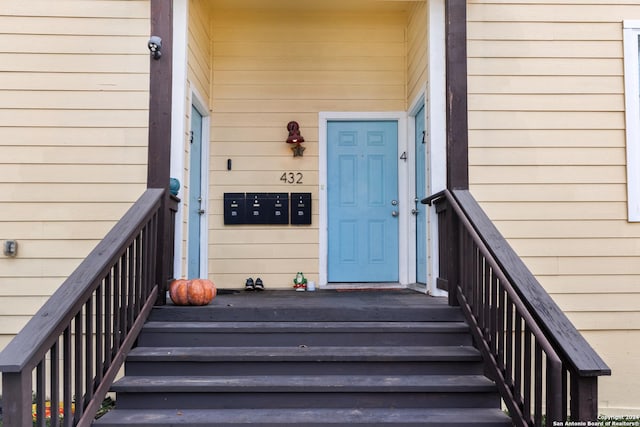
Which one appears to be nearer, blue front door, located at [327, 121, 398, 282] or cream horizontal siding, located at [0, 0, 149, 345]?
cream horizontal siding, located at [0, 0, 149, 345]

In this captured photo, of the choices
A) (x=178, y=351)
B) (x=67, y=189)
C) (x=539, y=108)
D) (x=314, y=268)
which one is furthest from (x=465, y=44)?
(x=67, y=189)

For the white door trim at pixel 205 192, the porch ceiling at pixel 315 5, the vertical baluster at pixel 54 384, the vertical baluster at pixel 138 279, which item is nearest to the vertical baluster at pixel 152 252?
the vertical baluster at pixel 138 279

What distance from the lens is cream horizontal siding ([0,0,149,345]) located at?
3.73m

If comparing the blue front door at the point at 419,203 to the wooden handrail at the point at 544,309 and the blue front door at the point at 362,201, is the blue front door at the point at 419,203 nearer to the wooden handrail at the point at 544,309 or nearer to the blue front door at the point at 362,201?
the blue front door at the point at 362,201

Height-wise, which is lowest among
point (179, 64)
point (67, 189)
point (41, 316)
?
point (41, 316)

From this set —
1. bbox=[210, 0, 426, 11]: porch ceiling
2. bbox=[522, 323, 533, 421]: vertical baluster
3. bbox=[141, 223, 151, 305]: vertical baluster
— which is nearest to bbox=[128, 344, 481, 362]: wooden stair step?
bbox=[141, 223, 151, 305]: vertical baluster

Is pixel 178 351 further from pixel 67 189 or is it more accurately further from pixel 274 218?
pixel 274 218

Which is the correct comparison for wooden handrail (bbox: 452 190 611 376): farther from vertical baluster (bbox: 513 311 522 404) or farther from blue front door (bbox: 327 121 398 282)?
blue front door (bbox: 327 121 398 282)

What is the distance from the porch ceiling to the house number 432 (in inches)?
65.5

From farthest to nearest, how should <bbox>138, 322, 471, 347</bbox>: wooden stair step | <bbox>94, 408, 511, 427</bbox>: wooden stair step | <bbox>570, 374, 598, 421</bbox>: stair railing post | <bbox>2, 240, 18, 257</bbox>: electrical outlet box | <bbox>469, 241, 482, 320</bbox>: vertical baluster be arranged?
<bbox>2, 240, 18, 257</bbox>: electrical outlet box < <bbox>138, 322, 471, 347</bbox>: wooden stair step < <bbox>469, 241, 482, 320</bbox>: vertical baluster < <bbox>94, 408, 511, 427</bbox>: wooden stair step < <bbox>570, 374, 598, 421</bbox>: stair railing post

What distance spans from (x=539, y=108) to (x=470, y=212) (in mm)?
1271

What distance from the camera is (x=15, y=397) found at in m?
2.01

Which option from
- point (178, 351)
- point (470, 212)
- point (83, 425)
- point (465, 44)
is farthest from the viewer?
point (465, 44)

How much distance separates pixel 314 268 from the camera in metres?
5.00
